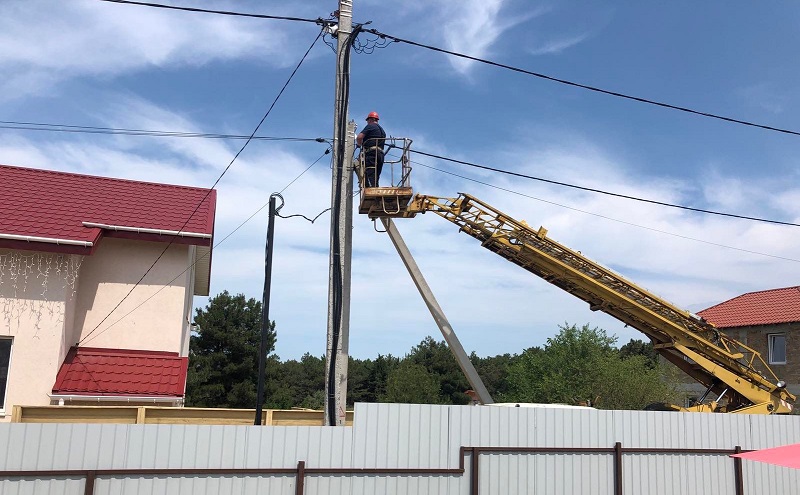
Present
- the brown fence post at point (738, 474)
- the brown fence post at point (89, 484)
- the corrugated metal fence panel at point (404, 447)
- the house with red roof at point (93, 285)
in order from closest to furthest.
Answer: the brown fence post at point (89, 484) < the corrugated metal fence panel at point (404, 447) < the brown fence post at point (738, 474) < the house with red roof at point (93, 285)

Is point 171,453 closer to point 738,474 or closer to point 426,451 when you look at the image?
point 426,451

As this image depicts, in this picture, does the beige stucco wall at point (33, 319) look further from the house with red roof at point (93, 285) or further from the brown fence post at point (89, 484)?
the brown fence post at point (89, 484)

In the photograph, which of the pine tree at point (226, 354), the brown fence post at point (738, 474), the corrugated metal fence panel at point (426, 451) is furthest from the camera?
the pine tree at point (226, 354)

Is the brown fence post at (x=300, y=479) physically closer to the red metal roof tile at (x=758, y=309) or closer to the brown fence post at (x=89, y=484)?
the brown fence post at (x=89, y=484)

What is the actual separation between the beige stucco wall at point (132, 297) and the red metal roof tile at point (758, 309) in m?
28.6

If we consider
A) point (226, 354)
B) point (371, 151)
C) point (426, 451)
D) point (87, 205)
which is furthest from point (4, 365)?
point (226, 354)

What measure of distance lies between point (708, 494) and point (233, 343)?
123 ft

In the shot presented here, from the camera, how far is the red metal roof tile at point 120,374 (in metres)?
15.0

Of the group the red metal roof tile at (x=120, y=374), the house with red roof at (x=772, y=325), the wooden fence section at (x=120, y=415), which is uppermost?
the house with red roof at (x=772, y=325)

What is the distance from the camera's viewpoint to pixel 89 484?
351 inches

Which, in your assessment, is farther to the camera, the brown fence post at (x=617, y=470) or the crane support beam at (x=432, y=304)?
the crane support beam at (x=432, y=304)

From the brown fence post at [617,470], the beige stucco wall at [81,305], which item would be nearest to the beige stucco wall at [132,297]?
the beige stucco wall at [81,305]

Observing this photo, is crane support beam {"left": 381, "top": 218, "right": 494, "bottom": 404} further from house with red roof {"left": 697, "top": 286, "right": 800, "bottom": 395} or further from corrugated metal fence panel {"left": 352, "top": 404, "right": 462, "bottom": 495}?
house with red roof {"left": 697, "top": 286, "right": 800, "bottom": 395}

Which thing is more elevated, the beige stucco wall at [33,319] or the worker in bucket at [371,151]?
the worker in bucket at [371,151]
